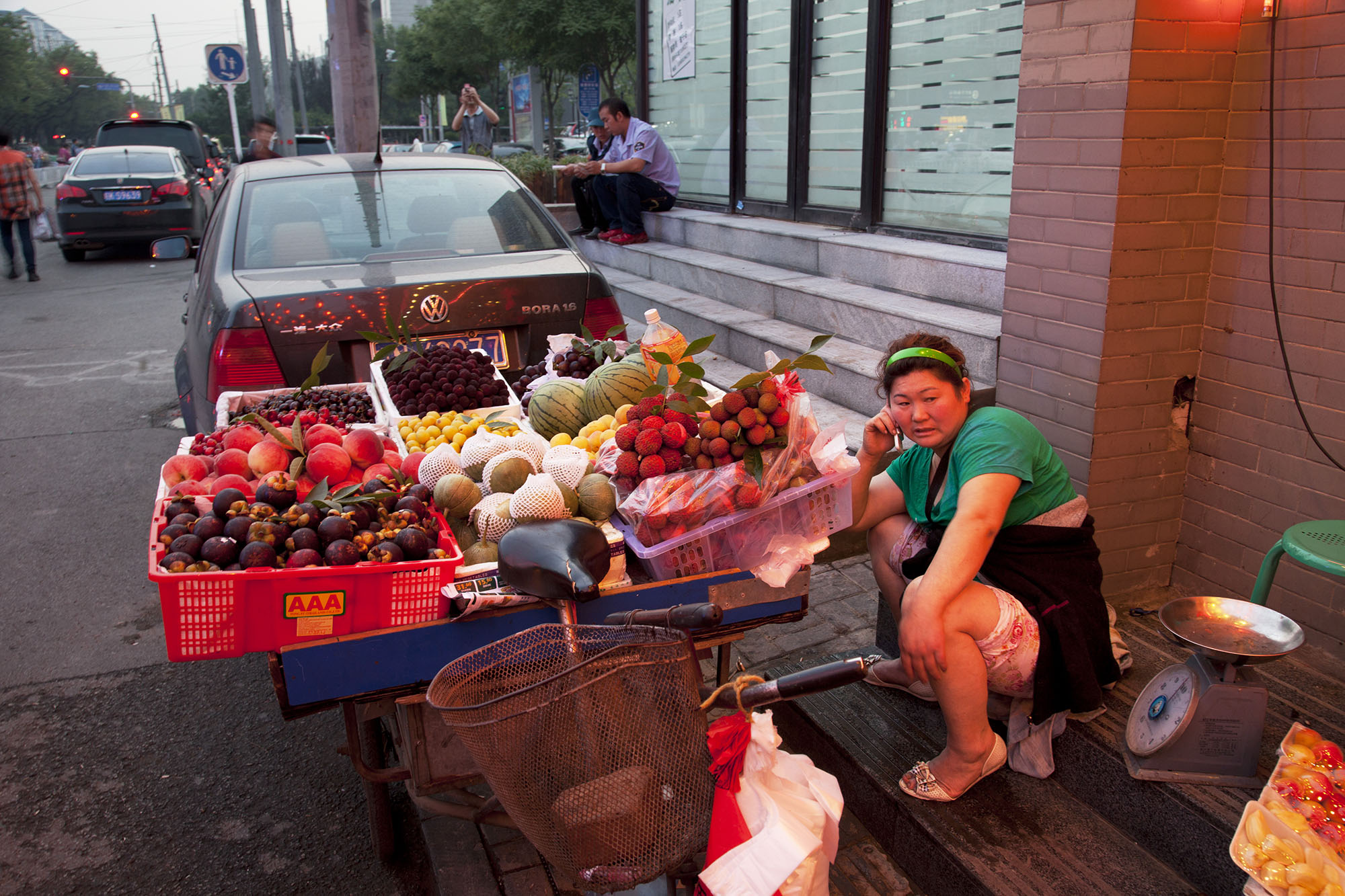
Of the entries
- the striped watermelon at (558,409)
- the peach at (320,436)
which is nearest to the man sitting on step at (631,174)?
the striped watermelon at (558,409)

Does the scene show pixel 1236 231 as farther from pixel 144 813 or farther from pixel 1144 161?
pixel 144 813

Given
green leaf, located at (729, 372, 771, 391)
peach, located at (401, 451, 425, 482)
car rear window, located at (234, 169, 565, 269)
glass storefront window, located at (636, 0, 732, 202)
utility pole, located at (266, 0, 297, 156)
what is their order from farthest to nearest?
utility pole, located at (266, 0, 297, 156)
glass storefront window, located at (636, 0, 732, 202)
car rear window, located at (234, 169, 565, 269)
peach, located at (401, 451, 425, 482)
green leaf, located at (729, 372, 771, 391)

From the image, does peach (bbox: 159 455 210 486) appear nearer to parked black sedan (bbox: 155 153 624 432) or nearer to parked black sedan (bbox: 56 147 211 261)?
parked black sedan (bbox: 155 153 624 432)

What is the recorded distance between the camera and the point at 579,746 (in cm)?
152

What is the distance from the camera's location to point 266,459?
2.77 m

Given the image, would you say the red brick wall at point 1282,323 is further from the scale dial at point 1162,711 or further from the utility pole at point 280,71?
the utility pole at point 280,71

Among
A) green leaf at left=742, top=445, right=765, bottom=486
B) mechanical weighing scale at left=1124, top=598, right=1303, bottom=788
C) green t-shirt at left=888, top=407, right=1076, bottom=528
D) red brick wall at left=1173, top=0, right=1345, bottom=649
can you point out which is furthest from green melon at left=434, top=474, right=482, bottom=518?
red brick wall at left=1173, top=0, right=1345, bottom=649

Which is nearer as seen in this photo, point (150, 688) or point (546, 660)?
point (546, 660)

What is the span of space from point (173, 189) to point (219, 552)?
16110mm

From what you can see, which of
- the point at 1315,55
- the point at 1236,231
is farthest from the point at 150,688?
the point at 1315,55

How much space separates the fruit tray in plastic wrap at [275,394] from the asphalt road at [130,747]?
3.80 feet

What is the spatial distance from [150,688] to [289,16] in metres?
65.1

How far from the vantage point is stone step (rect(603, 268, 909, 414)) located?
18.0 feet

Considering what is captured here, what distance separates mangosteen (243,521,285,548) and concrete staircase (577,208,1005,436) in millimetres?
3052
